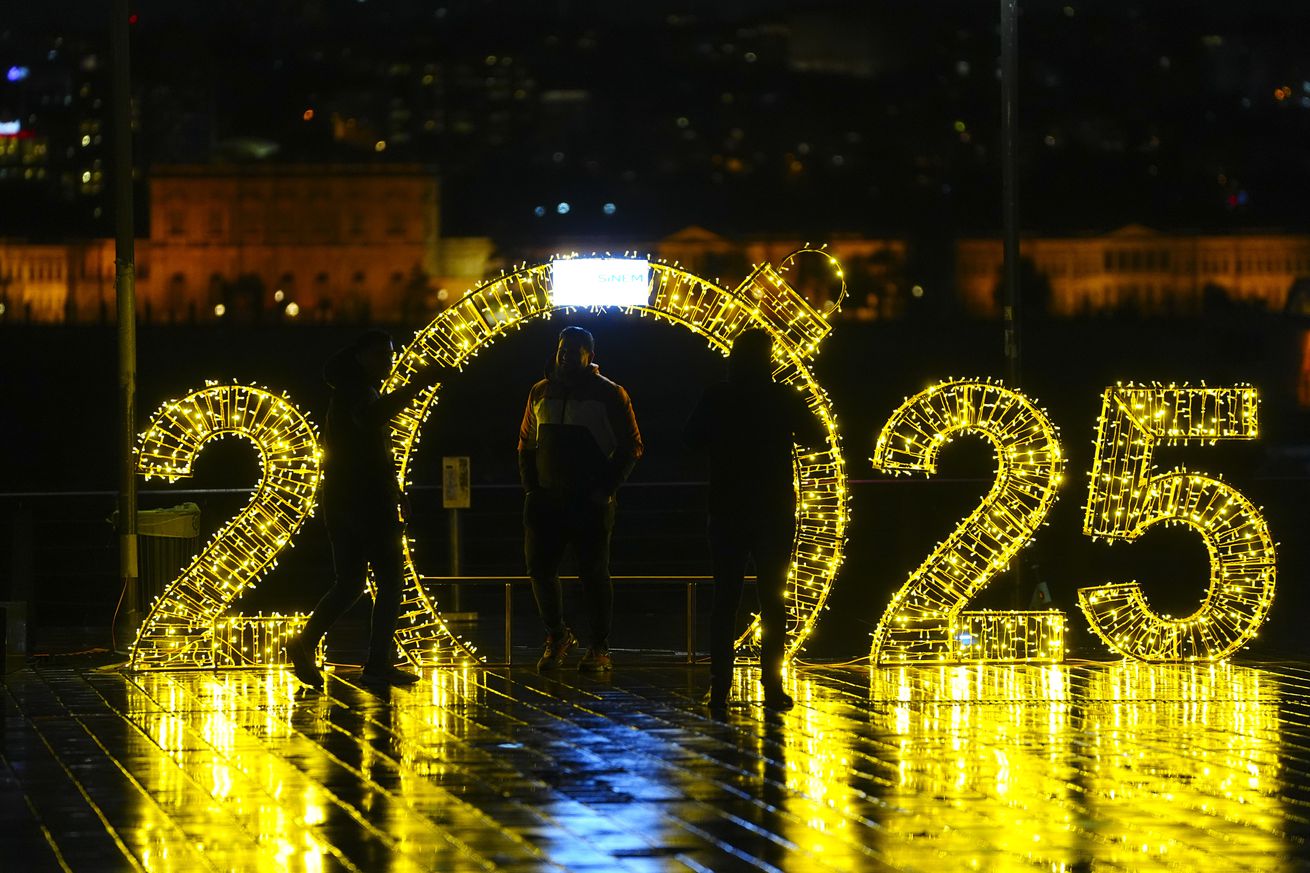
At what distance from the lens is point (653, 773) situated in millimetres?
8352

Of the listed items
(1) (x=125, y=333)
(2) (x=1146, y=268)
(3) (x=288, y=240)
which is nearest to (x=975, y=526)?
(1) (x=125, y=333)

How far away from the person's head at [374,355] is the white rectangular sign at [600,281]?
147cm

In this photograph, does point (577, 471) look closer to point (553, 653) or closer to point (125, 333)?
point (553, 653)

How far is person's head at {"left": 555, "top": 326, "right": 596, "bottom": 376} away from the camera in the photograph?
11.6 m

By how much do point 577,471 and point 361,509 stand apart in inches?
48.7

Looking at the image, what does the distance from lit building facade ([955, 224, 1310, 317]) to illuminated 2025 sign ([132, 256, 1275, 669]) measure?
7036cm

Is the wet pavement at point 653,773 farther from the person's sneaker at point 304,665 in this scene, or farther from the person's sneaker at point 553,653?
the person's sneaker at point 553,653

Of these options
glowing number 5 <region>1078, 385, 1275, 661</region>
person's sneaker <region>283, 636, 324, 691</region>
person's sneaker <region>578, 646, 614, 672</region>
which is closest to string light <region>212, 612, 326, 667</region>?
person's sneaker <region>283, 636, 324, 691</region>

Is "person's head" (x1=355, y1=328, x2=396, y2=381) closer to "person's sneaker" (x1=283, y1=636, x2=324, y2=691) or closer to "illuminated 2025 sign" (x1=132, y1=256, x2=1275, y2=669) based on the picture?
"illuminated 2025 sign" (x1=132, y1=256, x2=1275, y2=669)

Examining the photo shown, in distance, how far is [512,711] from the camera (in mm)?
10289

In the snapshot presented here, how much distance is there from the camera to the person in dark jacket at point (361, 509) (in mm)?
11203

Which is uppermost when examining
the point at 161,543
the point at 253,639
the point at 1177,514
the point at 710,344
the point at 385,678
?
the point at 710,344

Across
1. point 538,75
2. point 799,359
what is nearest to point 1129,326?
point 538,75

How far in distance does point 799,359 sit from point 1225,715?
11.7 ft
